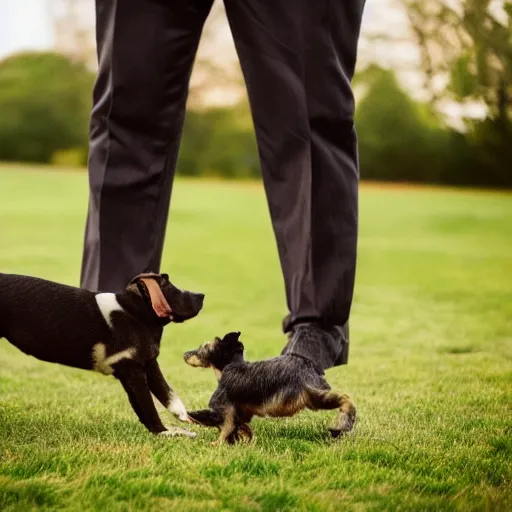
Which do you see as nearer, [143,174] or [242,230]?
[143,174]

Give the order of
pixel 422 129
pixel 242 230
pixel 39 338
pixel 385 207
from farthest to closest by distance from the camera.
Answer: pixel 422 129
pixel 385 207
pixel 242 230
pixel 39 338

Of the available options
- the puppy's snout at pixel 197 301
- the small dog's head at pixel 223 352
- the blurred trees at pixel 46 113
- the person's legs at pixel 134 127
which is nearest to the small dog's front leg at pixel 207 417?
the small dog's head at pixel 223 352

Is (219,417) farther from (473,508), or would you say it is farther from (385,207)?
(385,207)

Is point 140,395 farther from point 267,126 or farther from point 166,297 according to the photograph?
point 267,126

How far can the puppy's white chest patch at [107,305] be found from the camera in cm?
201

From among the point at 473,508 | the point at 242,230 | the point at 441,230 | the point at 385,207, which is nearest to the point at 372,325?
the point at 473,508

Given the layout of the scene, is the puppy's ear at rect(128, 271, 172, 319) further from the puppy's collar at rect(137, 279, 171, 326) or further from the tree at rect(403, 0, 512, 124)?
the tree at rect(403, 0, 512, 124)

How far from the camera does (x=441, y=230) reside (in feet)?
29.7

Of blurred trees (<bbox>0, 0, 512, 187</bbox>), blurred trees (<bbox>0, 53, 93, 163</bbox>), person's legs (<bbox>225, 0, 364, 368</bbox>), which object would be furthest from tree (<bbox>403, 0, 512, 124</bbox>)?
person's legs (<bbox>225, 0, 364, 368</bbox>)

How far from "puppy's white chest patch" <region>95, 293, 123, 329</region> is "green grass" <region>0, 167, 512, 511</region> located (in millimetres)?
244

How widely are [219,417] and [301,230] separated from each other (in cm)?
44

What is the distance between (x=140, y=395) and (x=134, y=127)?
0.60 meters

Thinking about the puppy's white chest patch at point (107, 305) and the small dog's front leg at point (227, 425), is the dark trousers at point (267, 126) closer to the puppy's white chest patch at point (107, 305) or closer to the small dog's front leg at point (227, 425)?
the puppy's white chest patch at point (107, 305)

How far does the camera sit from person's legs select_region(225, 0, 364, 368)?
1.98 meters
